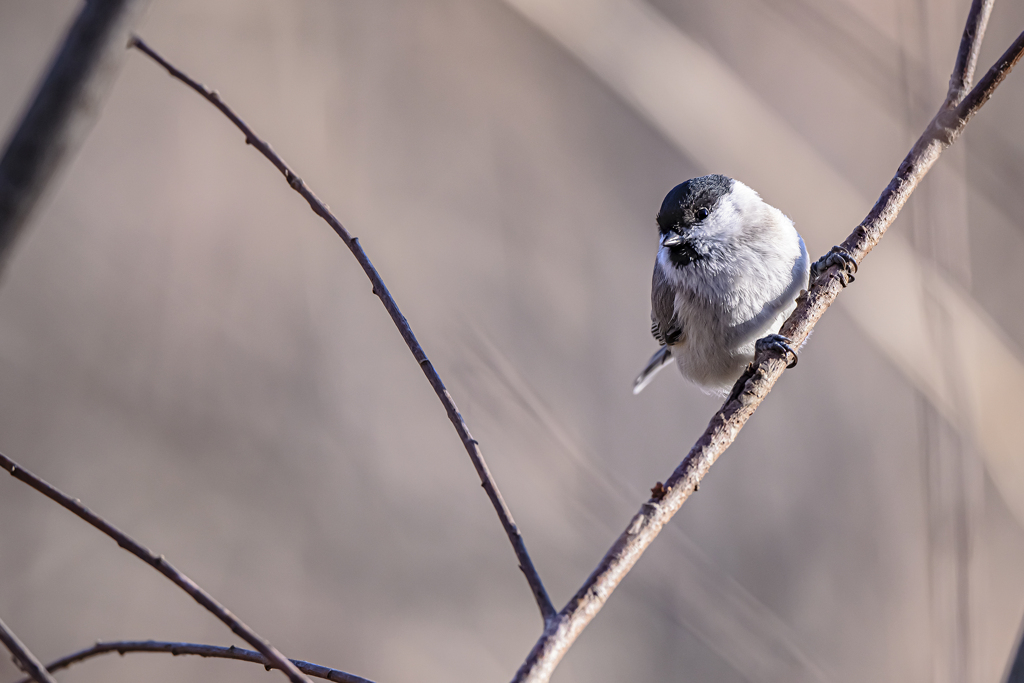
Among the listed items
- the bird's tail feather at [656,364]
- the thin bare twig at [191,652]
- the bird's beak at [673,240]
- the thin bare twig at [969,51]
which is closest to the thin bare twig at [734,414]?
the thin bare twig at [969,51]

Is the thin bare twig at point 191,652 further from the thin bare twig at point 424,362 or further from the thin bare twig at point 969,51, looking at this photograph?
the thin bare twig at point 969,51

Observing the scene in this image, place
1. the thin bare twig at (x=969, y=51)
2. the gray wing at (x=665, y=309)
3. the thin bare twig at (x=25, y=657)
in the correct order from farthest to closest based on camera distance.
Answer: the gray wing at (x=665, y=309) < the thin bare twig at (x=969, y=51) < the thin bare twig at (x=25, y=657)

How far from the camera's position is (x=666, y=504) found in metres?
0.63

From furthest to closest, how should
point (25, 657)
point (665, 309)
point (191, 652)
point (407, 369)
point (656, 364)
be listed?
point (407, 369) → point (656, 364) → point (665, 309) → point (191, 652) → point (25, 657)

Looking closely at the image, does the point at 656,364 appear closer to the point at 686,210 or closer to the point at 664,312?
the point at 664,312

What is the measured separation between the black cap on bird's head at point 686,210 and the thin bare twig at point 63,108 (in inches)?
46.5

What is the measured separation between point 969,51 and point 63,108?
93 centimetres

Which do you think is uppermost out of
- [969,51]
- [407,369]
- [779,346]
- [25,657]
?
Answer: [407,369]

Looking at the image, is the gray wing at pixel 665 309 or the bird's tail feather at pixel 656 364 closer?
the gray wing at pixel 665 309

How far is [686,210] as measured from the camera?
1543 millimetres

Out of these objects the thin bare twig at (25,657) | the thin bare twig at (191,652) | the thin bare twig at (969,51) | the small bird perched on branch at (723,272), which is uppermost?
the small bird perched on branch at (723,272)

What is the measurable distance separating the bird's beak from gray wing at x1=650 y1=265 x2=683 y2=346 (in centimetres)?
11

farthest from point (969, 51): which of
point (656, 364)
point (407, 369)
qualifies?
point (407, 369)

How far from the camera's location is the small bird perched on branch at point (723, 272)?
145 cm
